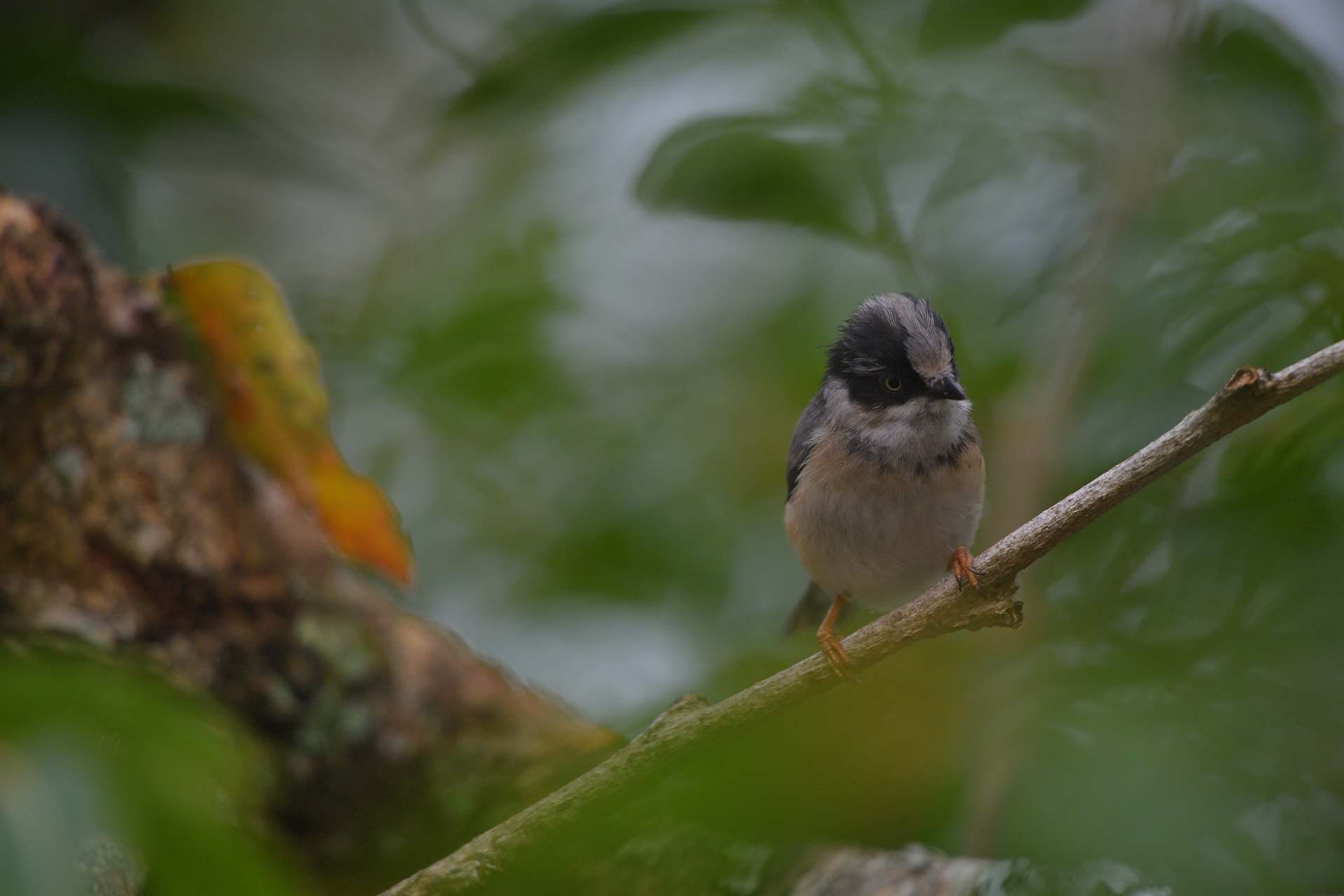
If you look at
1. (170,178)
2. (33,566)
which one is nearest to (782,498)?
(33,566)

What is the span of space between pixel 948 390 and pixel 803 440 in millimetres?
620

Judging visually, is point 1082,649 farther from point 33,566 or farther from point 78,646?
point 33,566

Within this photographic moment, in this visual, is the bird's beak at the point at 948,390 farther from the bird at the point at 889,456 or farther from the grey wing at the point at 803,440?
the grey wing at the point at 803,440

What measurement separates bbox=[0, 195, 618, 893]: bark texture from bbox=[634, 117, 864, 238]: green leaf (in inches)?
68.7

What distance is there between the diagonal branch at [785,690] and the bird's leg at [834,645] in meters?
0.03

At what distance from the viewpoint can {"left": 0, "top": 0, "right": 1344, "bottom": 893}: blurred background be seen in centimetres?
244

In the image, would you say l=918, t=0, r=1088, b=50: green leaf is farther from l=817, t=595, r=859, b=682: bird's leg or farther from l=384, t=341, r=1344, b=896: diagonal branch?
l=384, t=341, r=1344, b=896: diagonal branch

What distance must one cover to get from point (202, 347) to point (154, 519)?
1.71 ft

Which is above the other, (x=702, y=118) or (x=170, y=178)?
(x=170, y=178)

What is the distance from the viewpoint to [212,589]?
3.26 meters

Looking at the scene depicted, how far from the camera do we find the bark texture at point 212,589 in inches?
117

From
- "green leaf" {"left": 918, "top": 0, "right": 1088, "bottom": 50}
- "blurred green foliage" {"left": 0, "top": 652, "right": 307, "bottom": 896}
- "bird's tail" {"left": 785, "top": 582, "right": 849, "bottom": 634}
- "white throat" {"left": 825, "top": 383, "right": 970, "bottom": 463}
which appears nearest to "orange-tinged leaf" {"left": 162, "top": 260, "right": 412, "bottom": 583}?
"white throat" {"left": 825, "top": 383, "right": 970, "bottom": 463}

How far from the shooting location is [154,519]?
3.19 metres

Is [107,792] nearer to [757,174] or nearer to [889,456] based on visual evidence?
[889,456]
